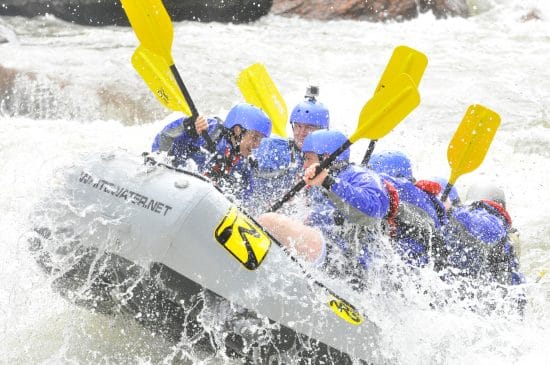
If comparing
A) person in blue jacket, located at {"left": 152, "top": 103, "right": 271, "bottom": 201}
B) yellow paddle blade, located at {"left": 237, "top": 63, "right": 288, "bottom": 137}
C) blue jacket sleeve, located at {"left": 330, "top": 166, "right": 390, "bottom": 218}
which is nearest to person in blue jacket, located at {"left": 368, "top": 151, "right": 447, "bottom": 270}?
blue jacket sleeve, located at {"left": 330, "top": 166, "right": 390, "bottom": 218}

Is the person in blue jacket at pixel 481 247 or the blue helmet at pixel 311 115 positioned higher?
the blue helmet at pixel 311 115

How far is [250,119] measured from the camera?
4254 mm

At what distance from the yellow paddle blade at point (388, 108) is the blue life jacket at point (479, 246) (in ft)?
2.21

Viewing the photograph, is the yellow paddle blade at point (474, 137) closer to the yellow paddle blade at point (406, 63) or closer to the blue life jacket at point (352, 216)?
the yellow paddle blade at point (406, 63)

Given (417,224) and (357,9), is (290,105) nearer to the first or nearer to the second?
(357,9)

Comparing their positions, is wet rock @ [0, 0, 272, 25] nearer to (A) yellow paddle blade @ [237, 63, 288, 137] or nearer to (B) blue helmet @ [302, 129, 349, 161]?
(A) yellow paddle blade @ [237, 63, 288, 137]

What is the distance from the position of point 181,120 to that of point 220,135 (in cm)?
24

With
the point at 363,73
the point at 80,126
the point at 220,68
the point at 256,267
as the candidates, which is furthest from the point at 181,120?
the point at 363,73

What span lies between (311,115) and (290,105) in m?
3.84

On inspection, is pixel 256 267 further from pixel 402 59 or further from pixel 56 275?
pixel 402 59

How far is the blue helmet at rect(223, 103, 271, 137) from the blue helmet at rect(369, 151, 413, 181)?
69cm

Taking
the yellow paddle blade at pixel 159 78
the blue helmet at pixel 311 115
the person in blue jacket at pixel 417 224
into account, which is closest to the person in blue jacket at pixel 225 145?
the yellow paddle blade at pixel 159 78

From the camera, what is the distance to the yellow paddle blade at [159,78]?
434 centimetres

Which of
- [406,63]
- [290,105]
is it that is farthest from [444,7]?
[406,63]
